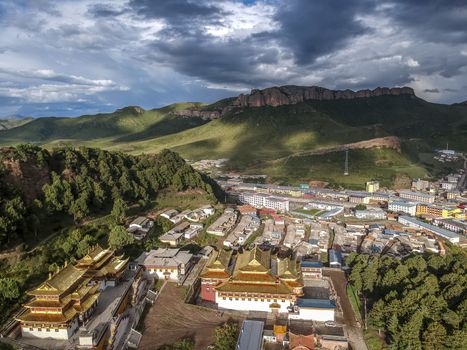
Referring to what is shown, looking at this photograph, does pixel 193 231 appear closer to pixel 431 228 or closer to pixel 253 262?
pixel 253 262

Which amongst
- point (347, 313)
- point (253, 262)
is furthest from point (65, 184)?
point (347, 313)

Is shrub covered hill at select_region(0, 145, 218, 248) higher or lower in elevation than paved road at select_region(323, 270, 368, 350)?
higher

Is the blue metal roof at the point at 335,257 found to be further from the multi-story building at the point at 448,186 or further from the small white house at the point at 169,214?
the multi-story building at the point at 448,186

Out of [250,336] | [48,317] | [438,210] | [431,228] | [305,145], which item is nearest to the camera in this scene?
[48,317]

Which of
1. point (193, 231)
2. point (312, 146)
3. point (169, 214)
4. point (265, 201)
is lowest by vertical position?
point (265, 201)

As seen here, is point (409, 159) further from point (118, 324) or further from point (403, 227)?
point (118, 324)

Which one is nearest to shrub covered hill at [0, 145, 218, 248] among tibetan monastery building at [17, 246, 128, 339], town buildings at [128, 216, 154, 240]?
town buildings at [128, 216, 154, 240]

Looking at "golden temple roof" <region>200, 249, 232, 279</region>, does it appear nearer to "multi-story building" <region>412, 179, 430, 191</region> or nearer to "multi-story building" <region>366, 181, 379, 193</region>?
"multi-story building" <region>366, 181, 379, 193</region>
